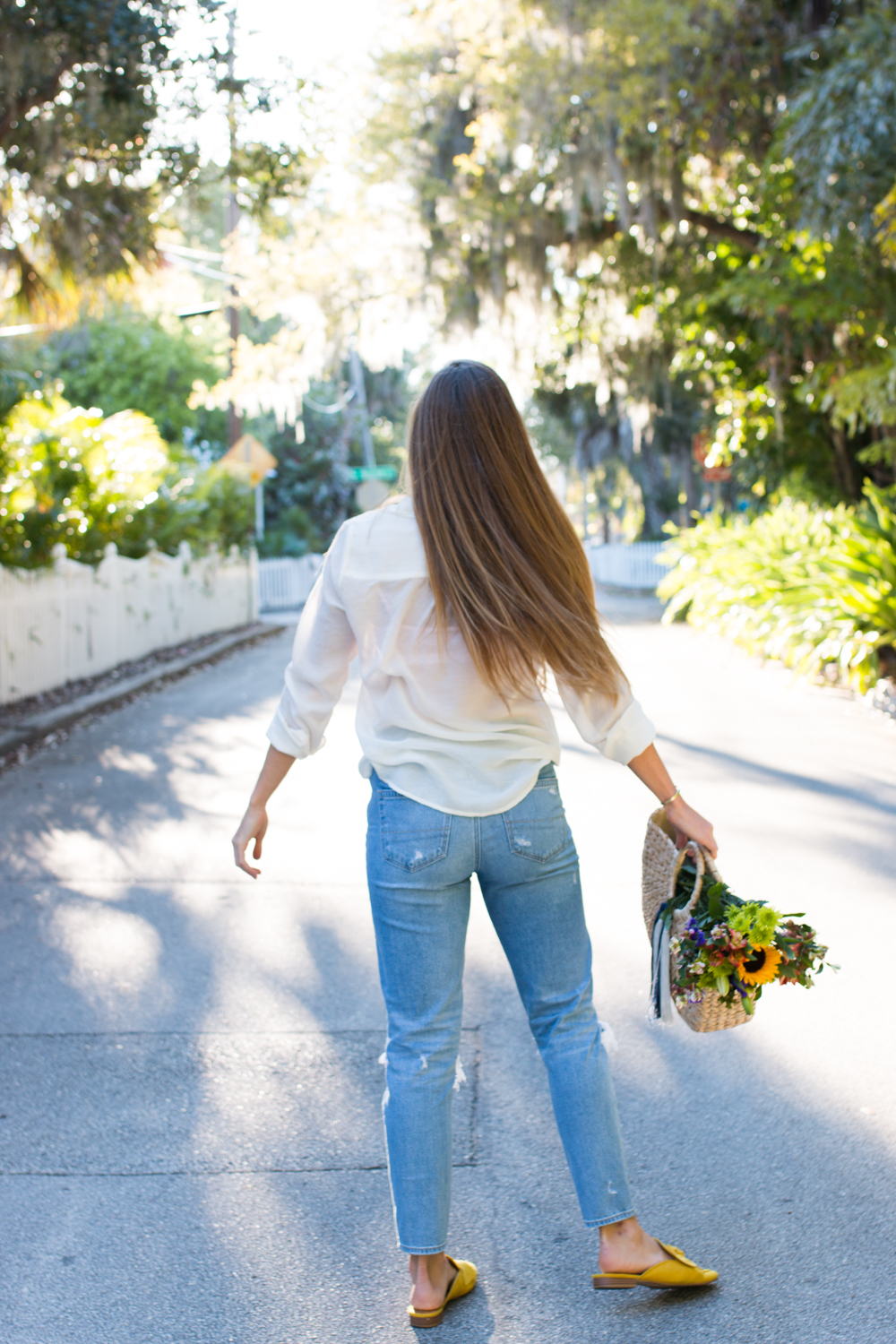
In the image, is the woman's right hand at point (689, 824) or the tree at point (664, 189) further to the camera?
the tree at point (664, 189)

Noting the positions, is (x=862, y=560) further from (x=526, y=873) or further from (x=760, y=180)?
(x=526, y=873)

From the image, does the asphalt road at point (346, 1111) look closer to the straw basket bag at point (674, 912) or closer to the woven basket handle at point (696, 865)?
the straw basket bag at point (674, 912)

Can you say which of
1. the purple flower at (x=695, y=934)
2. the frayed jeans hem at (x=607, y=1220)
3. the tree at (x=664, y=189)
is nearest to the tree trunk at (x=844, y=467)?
the tree at (x=664, y=189)

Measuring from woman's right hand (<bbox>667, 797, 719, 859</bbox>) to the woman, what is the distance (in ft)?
0.56

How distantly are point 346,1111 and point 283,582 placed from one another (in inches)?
983

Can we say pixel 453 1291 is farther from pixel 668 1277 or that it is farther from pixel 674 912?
pixel 674 912

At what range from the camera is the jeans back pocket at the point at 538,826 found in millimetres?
2418

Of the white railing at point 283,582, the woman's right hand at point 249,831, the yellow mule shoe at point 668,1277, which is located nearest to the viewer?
the yellow mule shoe at point 668,1277

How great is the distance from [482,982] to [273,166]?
9777mm

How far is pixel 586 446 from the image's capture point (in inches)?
1255

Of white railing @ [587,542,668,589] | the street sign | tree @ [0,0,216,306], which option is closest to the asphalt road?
tree @ [0,0,216,306]

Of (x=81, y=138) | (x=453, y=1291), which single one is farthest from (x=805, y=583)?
(x=453, y=1291)

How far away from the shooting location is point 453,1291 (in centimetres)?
257

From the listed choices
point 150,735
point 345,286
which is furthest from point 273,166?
point 150,735
